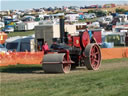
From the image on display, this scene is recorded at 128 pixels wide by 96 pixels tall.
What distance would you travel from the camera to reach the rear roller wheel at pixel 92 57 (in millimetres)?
17234

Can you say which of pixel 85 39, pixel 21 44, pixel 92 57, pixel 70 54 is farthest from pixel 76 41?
pixel 21 44

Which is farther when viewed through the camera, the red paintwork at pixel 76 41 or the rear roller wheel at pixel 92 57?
the red paintwork at pixel 76 41

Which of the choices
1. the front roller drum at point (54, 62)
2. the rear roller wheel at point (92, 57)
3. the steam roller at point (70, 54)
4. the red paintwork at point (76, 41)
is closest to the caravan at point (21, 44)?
the steam roller at point (70, 54)

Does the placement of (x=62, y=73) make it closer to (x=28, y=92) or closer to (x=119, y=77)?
(x=119, y=77)

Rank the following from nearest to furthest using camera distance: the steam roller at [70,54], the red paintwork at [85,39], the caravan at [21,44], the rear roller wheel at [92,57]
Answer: the steam roller at [70,54] < the rear roller wheel at [92,57] < the red paintwork at [85,39] < the caravan at [21,44]

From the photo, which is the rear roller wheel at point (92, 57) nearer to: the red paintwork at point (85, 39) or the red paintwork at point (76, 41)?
the red paintwork at point (85, 39)

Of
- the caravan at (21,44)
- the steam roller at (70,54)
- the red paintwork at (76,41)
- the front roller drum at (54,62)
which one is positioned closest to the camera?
the front roller drum at (54,62)

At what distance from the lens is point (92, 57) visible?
17875 mm

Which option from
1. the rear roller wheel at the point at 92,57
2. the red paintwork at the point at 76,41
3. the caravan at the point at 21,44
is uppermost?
the red paintwork at the point at 76,41

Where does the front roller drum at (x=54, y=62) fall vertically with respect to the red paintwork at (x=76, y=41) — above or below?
below

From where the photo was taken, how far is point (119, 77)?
11.8 metres

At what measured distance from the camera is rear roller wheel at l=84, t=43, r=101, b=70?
17234 millimetres

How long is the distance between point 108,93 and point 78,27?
161ft

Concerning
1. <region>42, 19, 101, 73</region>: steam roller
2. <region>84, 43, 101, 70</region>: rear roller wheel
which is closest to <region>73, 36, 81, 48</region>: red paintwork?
<region>42, 19, 101, 73</region>: steam roller
